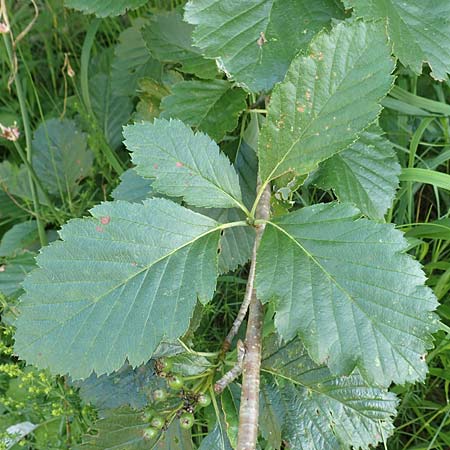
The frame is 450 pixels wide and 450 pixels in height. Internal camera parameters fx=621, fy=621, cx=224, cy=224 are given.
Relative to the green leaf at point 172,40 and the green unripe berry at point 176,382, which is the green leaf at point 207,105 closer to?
the green leaf at point 172,40

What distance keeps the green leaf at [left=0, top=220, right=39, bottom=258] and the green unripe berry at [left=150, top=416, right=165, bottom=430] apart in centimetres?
100

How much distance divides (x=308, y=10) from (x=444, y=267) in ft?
2.47

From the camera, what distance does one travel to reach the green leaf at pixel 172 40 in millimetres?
1562

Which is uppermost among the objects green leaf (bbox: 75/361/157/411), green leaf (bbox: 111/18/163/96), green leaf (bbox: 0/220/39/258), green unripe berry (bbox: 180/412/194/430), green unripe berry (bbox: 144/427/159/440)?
green leaf (bbox: 111/18/163/96)

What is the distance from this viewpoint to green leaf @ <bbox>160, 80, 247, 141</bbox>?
56.7 inches

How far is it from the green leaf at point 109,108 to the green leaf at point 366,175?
1.03 m

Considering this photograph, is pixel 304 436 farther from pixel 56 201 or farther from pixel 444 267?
pixel 56 201

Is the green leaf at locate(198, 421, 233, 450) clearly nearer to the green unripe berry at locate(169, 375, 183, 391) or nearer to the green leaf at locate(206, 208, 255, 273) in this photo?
the green unripe berry at locate(169, 375, 183, 391)

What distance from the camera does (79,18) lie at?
7.96 feet

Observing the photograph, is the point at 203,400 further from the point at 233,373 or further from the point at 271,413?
the point at 271,413

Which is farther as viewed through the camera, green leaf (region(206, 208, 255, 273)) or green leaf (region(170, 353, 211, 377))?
green leaf (region(206, 208, 255, 273))

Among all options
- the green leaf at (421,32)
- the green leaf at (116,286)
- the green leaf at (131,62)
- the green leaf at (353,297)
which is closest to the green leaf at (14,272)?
the green leaf at (131,62)

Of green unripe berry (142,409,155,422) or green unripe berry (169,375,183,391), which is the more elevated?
green unripe berry (169,375,183,391)

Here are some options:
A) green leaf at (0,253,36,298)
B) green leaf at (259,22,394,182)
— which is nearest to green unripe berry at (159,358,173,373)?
green leaf at (259,22,394,182)
